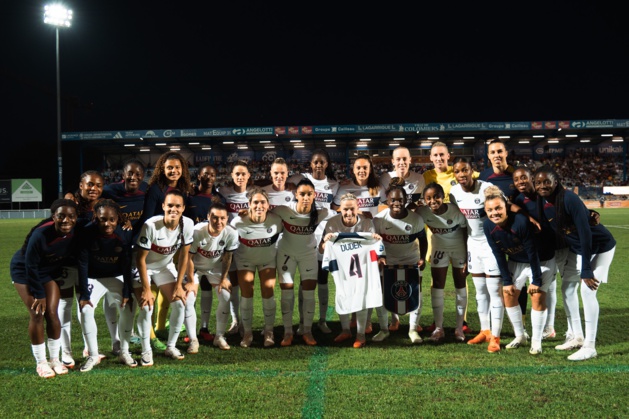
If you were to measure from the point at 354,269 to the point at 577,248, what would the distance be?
81.7 inches

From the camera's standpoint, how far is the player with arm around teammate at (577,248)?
4320 millimetres

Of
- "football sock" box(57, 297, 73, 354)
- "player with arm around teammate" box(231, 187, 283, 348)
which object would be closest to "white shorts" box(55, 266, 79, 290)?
"football sock" box(57, 297, 73, 354)

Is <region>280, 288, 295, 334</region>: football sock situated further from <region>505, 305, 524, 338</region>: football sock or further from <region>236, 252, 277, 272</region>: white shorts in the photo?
<region>505, 305, 524, 338</region>: football sock

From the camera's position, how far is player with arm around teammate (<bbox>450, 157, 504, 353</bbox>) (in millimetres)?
4805

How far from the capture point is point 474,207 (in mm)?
5191

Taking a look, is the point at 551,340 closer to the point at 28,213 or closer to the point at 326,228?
the point at 326,228

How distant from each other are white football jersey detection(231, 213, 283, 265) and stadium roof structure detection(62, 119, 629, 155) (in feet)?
94.3

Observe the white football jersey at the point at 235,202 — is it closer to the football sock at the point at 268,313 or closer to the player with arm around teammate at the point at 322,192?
the player with arm around teammate at the point at 322,192

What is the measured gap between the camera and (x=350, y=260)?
5.02 meters

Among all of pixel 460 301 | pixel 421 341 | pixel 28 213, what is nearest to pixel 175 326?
pixel 421 341

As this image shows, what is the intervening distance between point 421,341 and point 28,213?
31374 mm

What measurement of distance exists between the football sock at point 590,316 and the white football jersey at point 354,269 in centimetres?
186

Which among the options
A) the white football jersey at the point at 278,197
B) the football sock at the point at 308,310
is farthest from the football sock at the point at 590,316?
the white football jersey at the point at 278,197

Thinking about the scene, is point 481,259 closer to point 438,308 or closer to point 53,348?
point 438,308
